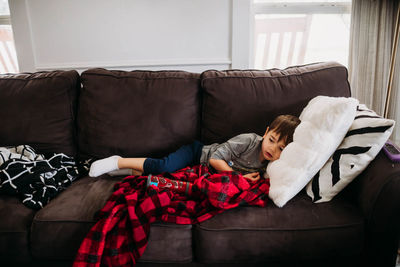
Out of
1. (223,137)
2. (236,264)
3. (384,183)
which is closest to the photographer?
(384,183)

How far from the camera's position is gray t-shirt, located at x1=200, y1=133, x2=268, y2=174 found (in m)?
1.46

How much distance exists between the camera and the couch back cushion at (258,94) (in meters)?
1.54

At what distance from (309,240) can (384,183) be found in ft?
1.08

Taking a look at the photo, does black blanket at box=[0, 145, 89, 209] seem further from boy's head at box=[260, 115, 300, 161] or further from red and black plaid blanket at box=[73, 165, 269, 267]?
boy's head at box=[260, 115, 300, 161]

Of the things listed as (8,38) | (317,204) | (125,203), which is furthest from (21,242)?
(8,38)

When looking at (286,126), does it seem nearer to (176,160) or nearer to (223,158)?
(223,158)

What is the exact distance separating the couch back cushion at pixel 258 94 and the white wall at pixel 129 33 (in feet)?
2.02

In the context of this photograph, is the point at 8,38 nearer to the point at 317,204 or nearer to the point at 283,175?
the point at 283,175

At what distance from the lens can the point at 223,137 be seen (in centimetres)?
158

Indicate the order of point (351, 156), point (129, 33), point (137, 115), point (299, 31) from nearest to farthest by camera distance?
point (351, 156), point (137, 115), point (129, 33), point (299, 31)

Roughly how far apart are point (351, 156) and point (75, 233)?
1.10m

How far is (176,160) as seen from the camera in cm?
149

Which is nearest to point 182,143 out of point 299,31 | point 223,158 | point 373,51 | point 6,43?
point 223,158

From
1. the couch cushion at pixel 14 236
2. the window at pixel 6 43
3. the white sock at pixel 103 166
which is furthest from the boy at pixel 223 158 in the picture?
the window at pixel 6 43
